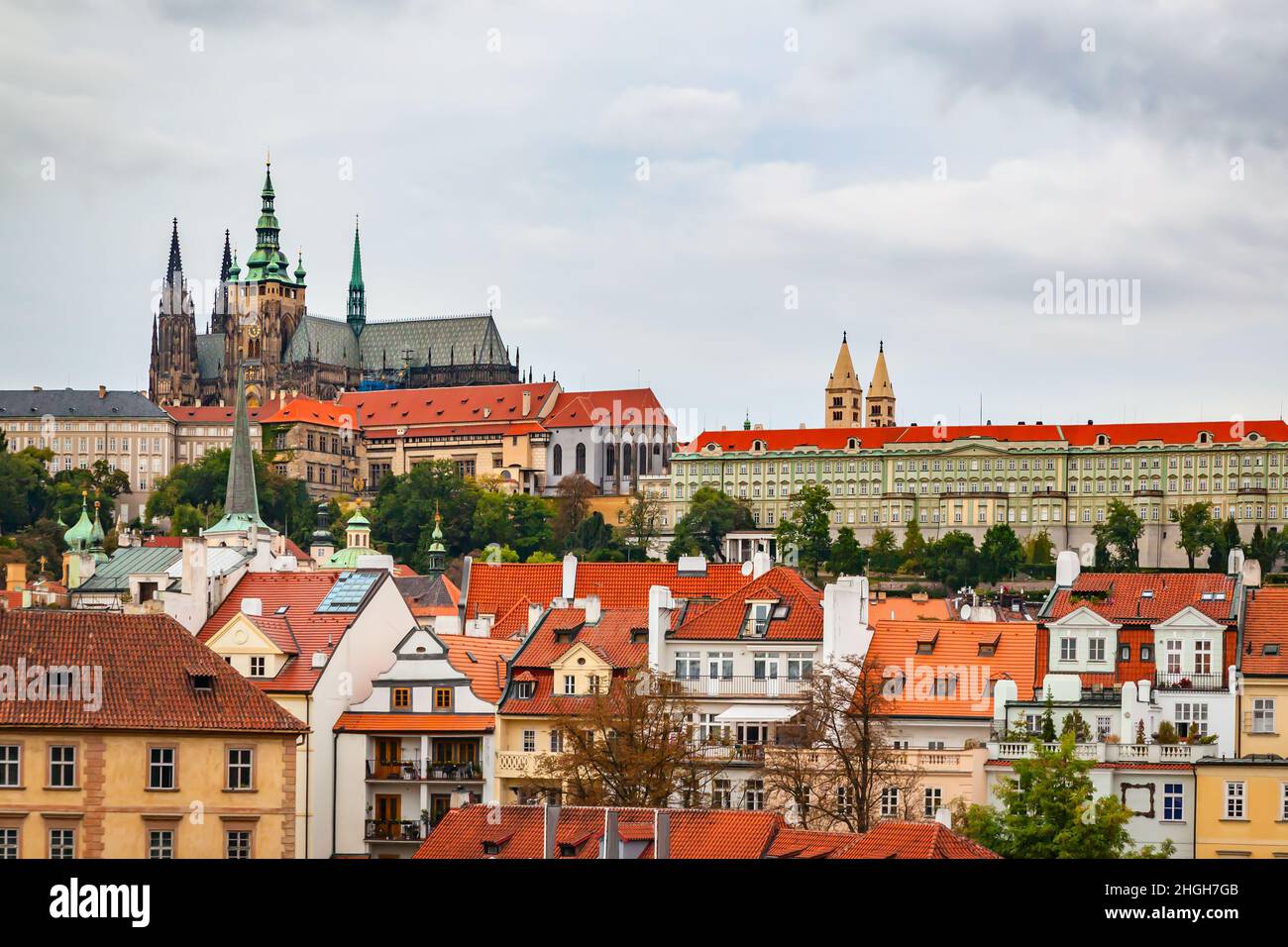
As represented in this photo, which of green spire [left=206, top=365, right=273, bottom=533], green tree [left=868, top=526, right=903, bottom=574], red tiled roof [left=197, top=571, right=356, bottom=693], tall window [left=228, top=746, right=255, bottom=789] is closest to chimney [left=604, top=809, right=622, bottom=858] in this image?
tall window [left=228, top=746, right=255, bottom=789]

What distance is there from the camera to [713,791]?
3994cm

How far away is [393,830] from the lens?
4466 cm

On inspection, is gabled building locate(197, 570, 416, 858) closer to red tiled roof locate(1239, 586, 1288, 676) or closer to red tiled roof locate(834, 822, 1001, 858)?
red tiled roof locate(834, 822, 1001, 858)

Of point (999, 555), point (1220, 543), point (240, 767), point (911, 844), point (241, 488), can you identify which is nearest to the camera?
point (911, 844)

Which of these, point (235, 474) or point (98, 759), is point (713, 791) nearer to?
point (98, 759)

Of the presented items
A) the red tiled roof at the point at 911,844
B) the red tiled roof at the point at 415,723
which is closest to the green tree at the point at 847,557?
the red tiled roof at the point at 415,723

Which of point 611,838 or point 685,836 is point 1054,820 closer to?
point 685,836

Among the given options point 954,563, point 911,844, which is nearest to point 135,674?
point 911,844

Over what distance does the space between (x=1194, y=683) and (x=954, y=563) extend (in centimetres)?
13828

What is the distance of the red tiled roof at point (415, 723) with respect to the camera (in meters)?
45.8

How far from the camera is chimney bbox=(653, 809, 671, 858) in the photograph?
26094mm

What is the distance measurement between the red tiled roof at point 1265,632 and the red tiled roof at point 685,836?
56.5ft
